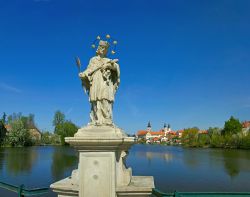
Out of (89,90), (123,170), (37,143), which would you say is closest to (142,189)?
(123,170)

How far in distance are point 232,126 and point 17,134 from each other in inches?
2444

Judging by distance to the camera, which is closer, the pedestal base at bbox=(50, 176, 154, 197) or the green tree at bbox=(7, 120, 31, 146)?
the pedestal base at bbox=(50, 176, 154, 197)

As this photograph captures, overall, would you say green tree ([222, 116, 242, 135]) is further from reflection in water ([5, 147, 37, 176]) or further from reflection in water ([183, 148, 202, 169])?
reflection in water ([5, 147, 37, 176])

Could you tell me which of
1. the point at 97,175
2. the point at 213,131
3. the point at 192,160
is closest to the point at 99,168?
the point at 97,175

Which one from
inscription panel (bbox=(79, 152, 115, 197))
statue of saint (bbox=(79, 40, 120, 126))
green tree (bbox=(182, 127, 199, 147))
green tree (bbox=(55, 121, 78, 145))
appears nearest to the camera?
inscription panel (bbox=(79, 152, 115, 197))

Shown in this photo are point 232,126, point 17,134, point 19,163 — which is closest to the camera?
point 19,163

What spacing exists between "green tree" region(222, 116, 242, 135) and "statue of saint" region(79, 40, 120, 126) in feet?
310

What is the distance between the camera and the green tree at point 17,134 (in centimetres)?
8456

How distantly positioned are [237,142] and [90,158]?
8710cm

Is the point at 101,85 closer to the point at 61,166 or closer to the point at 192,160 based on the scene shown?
the point at 61,166

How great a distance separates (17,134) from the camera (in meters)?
85.7

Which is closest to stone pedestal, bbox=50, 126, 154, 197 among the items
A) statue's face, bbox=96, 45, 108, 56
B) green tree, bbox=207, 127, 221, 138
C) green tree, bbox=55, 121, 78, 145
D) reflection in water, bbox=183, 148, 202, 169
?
statue's face, bbox=96, 45, 108, 56

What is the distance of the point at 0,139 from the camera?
250 ft

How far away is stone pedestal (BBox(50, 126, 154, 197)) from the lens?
5.89 metres
